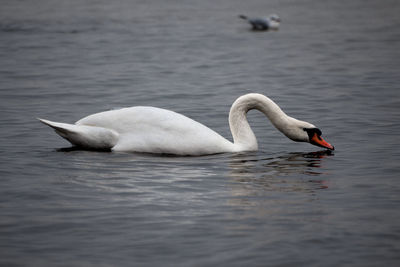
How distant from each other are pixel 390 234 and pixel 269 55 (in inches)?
575

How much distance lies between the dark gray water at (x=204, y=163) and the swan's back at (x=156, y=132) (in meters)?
0.20

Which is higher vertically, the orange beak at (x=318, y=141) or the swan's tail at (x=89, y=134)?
the swan's tail at (x=89, y=134)

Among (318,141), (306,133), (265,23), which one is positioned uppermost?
(265,23)

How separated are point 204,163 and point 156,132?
2.66 ft

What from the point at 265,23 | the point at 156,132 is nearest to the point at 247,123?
the point at 156,132

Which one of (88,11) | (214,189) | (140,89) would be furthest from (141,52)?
(214,189)

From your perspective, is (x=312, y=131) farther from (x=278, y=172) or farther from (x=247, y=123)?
(x=278, y=172)

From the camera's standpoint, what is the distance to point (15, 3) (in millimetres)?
35906

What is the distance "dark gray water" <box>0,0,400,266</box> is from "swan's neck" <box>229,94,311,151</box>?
223 millimetres

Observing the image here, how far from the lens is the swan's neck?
1063 cm

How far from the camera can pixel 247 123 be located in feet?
35.2

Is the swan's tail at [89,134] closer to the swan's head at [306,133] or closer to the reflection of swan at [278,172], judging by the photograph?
the reflection of swan at [278,172]

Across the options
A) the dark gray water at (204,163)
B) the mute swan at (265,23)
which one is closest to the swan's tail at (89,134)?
the dark gray water at (204,163)

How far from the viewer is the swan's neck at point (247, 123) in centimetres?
1063
